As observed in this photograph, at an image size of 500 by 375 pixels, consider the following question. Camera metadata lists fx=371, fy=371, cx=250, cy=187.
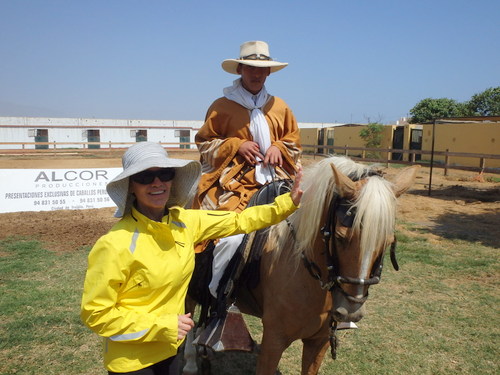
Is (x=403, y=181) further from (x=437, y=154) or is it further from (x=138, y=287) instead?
(x=437, y=154)

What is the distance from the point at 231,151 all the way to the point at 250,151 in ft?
0.52

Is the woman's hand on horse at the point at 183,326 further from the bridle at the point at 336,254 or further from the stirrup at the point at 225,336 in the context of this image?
the stirrup at the point at 225,336

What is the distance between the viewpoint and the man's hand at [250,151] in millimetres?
2955

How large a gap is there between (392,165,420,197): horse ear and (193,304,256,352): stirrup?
1486 millimetres

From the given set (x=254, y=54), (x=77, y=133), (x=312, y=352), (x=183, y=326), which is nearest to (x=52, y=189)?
(x=254, y=54)

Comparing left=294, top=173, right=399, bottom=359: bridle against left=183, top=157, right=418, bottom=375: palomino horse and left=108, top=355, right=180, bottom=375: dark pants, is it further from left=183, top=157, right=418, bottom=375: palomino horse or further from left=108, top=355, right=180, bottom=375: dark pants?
left=108, top=355, right=180, bottom=375: dark pants

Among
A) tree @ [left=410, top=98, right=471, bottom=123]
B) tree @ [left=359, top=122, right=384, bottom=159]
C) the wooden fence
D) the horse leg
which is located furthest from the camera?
tree @ [left=410, top=98, right=471, bottom=123]

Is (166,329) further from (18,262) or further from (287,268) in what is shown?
(18,262)

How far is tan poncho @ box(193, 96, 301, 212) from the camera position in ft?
9.79

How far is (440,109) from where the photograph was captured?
3744 centimetres

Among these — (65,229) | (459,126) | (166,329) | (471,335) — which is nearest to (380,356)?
(471,335)

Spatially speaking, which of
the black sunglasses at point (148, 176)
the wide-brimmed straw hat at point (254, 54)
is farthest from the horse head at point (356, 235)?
the wide-brimmed straw hat at point (254, 54)

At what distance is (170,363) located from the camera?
75.7 inches

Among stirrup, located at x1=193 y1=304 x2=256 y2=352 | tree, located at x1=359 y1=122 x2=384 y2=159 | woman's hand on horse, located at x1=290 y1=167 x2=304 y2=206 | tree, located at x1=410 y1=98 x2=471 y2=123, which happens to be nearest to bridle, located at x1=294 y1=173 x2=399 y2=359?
woman's hand on horse, located at x1=290 y1=167 x2=304 y2=206
